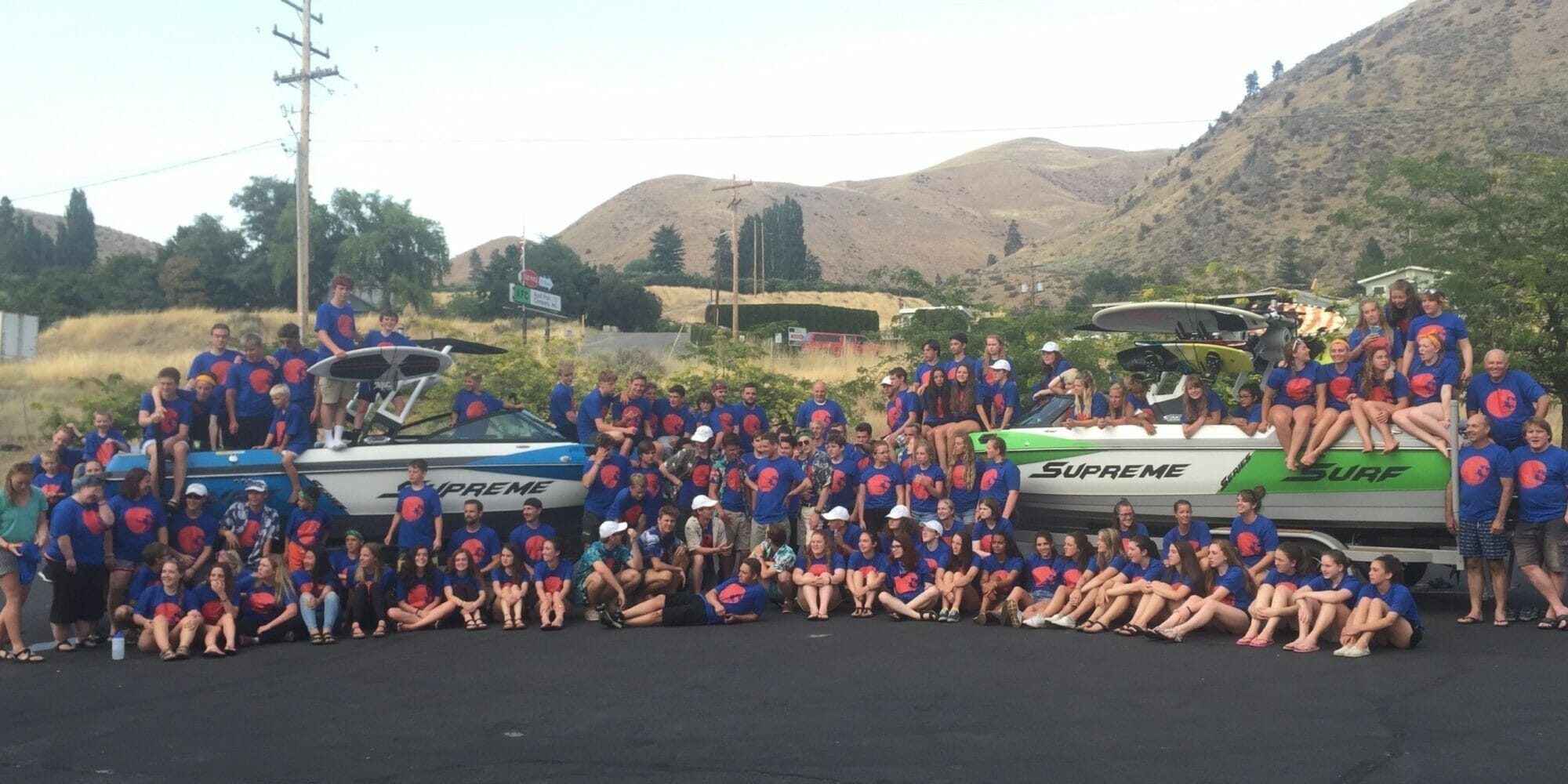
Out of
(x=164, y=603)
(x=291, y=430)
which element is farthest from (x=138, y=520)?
(x=291, y=430)

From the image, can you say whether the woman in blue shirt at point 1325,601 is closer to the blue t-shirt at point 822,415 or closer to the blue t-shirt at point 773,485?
the blue t-shirt at point 773,485

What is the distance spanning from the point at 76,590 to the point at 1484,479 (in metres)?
10.7

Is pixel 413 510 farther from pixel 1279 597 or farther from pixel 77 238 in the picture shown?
pixel 77 238

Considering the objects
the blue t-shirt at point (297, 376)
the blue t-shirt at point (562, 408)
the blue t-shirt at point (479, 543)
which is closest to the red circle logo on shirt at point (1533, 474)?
the blue t-shirt at point (479, 543)

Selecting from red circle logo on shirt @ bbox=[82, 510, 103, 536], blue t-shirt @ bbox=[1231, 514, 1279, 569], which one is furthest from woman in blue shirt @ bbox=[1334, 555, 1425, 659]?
red circle logo on shirt @ bbox=[82, 510, 103, 536]

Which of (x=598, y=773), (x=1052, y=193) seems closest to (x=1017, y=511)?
(x=598, y=773)

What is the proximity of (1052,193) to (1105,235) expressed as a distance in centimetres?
10271

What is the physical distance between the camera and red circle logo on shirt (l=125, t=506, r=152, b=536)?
34.0 feet

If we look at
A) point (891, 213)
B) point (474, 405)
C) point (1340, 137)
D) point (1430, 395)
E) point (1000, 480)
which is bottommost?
point (1000, 480)

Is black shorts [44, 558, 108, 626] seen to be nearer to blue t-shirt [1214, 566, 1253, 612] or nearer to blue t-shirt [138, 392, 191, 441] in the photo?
blue t-shirt [138, 392, 191, 441]

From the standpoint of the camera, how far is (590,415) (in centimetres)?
1269

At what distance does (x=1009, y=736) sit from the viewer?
22.1 ft

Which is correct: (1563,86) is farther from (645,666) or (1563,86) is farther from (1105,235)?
(645,666)

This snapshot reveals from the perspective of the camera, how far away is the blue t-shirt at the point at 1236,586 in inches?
375
